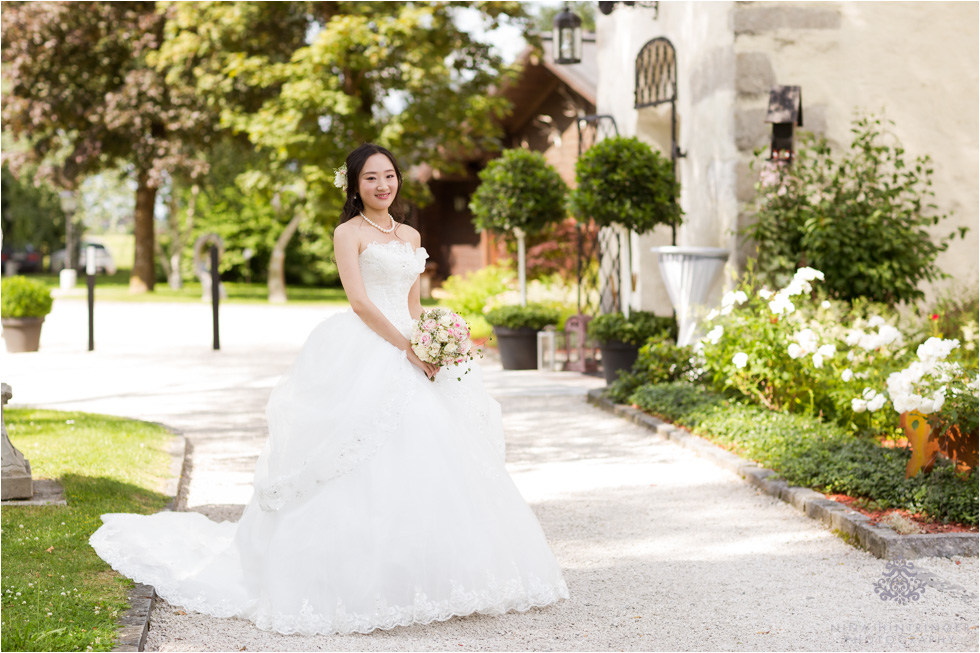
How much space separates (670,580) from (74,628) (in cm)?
253

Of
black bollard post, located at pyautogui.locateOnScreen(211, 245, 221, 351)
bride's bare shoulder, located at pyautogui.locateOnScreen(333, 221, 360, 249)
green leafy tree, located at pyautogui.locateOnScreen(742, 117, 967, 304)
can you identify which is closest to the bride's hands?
bride's bare shoulder, located at pyautogui.locateOnScreen(333, 221, 360, 249)

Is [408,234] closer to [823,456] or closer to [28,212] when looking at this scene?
[823,456]

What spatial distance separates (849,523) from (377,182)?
3017mm

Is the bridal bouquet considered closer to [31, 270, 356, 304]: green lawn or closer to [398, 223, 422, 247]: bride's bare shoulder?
[398, 223, 422, 247]: bride's bare shoulder

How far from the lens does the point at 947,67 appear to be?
33.5ft

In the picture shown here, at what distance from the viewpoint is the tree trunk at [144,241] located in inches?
1201

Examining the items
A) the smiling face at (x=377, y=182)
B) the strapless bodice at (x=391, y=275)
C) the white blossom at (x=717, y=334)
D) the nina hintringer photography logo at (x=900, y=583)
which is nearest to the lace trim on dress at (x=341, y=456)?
the strapless bodice at (x=391, y=275)

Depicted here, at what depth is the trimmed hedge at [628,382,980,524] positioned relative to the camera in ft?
17.7

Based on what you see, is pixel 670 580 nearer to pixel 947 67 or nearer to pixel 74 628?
pixel 74 628

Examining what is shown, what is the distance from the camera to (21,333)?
1418cm

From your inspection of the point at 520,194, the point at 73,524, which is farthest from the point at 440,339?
the point at 520,194

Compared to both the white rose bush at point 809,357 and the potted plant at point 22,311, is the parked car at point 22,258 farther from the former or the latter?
the white rose bush at point 809,357

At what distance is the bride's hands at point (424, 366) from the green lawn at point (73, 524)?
4.92ft

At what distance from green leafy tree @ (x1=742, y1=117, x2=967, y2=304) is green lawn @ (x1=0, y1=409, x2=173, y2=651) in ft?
18.3
